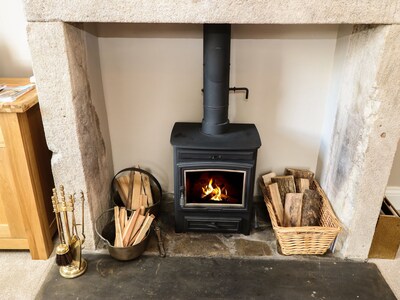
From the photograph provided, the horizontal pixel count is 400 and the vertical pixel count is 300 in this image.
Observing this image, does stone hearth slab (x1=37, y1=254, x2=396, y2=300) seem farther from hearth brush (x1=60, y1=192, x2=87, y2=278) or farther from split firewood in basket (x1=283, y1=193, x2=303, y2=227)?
split firewood in basket (x1=283, y1=193, x2=303, y2=227)

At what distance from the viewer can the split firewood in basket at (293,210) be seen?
210 cm

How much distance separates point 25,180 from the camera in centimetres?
180

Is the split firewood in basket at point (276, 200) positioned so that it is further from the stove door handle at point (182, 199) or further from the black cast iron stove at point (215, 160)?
the stove door handle at point (182, 199)

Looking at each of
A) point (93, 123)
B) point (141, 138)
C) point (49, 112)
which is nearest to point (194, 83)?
point (141, 138)

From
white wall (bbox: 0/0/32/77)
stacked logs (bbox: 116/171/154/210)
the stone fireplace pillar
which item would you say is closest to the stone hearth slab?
the stone fireplace pillar

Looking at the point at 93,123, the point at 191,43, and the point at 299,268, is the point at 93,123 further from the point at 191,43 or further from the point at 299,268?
the point at 299,268

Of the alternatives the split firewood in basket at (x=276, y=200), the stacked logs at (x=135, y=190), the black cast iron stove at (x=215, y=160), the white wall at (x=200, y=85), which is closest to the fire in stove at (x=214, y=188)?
the black cast iron stove at (x=215, y=160)

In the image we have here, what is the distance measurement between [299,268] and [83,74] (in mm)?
1674

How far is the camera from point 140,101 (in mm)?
2307

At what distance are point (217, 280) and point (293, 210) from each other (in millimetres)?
665

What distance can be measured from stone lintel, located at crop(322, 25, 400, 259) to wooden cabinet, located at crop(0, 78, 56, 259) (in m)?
1.77

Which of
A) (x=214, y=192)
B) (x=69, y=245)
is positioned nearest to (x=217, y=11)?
(x=214, y=192)

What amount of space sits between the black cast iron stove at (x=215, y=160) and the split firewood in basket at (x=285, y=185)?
0.33 metres

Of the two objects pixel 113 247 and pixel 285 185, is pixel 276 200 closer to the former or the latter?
pixel 285 185
